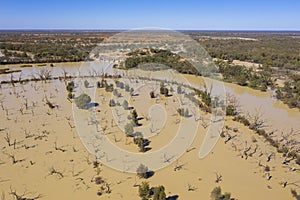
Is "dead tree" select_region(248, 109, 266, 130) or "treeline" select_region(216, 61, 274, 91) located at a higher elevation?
"treeline" select_region(216, 61, 274, 91)

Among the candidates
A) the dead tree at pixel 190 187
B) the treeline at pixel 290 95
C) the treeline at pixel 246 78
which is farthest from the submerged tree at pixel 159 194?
the treeline at pixel 246 78

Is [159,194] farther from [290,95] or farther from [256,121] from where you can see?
[290,95]

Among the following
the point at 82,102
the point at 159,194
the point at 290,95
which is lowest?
the point at 159,194

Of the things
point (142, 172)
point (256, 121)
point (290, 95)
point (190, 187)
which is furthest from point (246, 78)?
point (142, 172)

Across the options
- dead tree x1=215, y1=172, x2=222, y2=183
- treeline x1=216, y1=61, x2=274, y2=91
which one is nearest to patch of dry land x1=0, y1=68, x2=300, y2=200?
dead tree x1=215, y1=172, x2=222, y2=183

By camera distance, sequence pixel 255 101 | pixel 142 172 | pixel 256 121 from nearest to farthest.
Answer: 1. pixel 142 172
2. pixel 256 121
3. pixel 255 101

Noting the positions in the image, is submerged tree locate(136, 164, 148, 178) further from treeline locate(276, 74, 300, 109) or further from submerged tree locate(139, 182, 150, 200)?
treeline locate(276, 74, 300, 109)

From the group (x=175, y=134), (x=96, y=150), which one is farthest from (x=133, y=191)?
(x=175, y=134)

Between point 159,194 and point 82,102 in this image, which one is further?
point 82,102

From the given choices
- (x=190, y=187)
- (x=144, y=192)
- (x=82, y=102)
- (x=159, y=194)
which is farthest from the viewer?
(x=82, y=102)
